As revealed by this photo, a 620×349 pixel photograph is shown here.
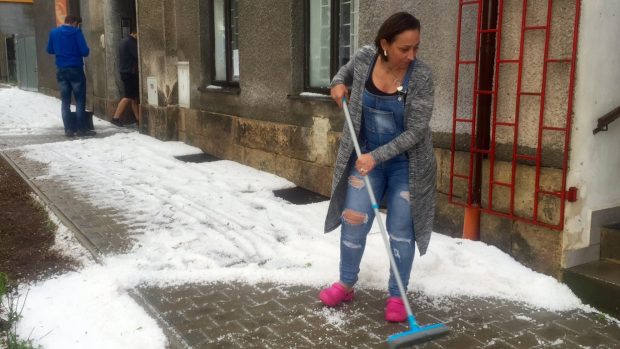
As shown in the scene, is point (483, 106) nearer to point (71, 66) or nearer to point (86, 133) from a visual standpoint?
point (86, 133)

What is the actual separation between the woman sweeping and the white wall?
3.65 ft

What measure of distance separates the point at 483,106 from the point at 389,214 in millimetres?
1423

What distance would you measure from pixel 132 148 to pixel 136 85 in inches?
106

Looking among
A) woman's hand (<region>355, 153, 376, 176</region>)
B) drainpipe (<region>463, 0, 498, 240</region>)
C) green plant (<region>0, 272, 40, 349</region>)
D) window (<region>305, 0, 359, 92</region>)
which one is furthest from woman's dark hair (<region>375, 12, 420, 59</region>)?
window (<region>305, 0, 359, 92</region>)

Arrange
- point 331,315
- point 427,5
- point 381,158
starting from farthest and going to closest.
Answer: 1. point 427,5
2. point 331,315
3. point 381,158

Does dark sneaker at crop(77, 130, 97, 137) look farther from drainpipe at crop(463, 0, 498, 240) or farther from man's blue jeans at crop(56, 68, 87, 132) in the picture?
drainpipe at crop(463, 0, 498, 240)

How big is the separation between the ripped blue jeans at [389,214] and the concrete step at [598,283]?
1194mm

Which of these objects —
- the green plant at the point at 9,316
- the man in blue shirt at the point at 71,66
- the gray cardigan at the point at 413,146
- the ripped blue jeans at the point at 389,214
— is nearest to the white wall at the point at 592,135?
the gray cardigan at the point at 413,146

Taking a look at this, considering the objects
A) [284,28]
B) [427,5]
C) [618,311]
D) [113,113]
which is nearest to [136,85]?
[113,113]

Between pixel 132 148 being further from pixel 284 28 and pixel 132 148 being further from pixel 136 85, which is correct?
pixel 284 28

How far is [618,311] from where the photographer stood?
151 inches

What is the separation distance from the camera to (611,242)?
430 cm

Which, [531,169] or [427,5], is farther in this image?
[427,5]

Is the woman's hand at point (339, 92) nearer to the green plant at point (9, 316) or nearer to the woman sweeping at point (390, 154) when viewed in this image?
the woman sweeping at point (390, 154)
